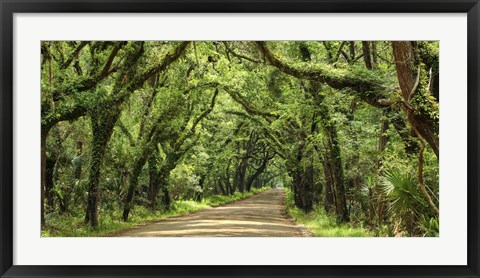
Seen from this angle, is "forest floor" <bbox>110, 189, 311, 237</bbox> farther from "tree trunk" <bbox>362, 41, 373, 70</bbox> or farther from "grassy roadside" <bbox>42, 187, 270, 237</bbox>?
"tree trunk" <bbox>362, 41, 373, 70</bbox>

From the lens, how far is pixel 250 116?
30188mm

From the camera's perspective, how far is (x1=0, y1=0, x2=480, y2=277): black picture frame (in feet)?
24.9

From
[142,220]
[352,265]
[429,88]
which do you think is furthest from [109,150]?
[352,265]

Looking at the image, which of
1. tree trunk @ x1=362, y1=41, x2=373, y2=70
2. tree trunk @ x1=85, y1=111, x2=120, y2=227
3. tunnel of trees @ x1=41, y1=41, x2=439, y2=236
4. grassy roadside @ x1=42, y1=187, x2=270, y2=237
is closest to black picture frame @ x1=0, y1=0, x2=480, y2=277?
tunnel of trees @ x1=41, y1=41, x2=439, y2=236

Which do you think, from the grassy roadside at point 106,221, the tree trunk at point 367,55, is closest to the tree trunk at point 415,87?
the tree trunk at point 367,55

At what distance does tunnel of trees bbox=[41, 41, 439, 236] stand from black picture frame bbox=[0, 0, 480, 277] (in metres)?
2.62
